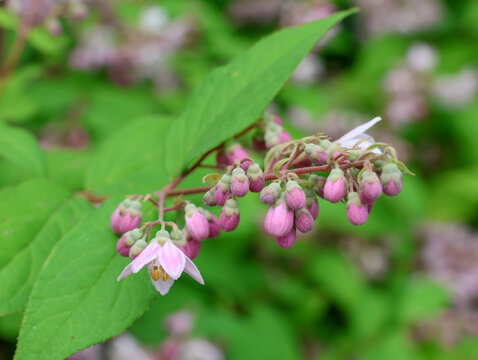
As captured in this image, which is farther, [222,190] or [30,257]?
[30,257]

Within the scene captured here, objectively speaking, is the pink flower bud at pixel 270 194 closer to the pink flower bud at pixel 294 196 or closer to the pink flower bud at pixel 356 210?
the pink flower bud at pixel 294 196

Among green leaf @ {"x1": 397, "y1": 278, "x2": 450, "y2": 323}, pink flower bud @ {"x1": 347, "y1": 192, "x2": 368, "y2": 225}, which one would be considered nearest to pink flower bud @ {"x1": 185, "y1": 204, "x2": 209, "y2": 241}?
pink flower bud @ {"x1": 347, "y1": 192, "x2": 368, "y2": 225}

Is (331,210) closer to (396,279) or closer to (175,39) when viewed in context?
(396,279)

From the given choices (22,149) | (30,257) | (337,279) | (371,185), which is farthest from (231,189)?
(337,279)

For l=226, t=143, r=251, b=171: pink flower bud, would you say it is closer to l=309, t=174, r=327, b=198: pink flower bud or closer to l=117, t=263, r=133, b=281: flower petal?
l=309, t=174, r=327, b=198: pink flower bud

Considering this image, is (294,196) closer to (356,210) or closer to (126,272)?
(356,210)

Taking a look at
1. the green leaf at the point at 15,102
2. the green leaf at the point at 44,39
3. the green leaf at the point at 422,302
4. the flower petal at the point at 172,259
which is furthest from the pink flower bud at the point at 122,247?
the green leaf at the point at 422,302
